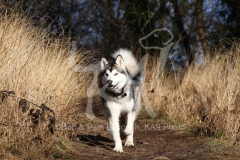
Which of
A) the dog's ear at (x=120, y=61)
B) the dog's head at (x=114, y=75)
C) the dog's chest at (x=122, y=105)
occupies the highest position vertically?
the dog's ear at (x=120, y=61)

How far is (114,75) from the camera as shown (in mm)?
6133

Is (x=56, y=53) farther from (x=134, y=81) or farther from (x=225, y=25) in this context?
(x=225, y=25)

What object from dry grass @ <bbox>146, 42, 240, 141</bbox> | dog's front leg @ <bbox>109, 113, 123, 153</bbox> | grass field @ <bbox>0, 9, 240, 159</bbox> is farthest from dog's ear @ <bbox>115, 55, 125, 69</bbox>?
dry grass @ <bbox>146, 42, 240, 141</bbox>

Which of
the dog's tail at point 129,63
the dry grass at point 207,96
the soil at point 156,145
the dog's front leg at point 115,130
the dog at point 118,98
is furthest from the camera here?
the dog's tail at point 129,63

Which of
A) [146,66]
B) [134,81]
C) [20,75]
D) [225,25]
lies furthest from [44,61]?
[225,25]

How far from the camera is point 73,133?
5555 millimetres

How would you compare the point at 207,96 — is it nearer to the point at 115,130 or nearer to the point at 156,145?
the point at 156,145

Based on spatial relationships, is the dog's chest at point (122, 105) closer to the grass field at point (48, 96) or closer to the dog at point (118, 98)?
the dog at point (118, 98)

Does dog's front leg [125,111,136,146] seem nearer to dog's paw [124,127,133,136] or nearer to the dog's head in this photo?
dog's paw [124,127,133,136]

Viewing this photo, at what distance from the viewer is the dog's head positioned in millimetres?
6004

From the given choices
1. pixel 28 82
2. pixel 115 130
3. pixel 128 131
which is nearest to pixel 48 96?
pixel 28 82

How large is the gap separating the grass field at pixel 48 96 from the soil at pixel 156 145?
0.67 ft

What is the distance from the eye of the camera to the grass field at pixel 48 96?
431cm

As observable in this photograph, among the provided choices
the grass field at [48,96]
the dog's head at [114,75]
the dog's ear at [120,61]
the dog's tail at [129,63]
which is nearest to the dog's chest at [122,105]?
the dog's head at [114,75]
